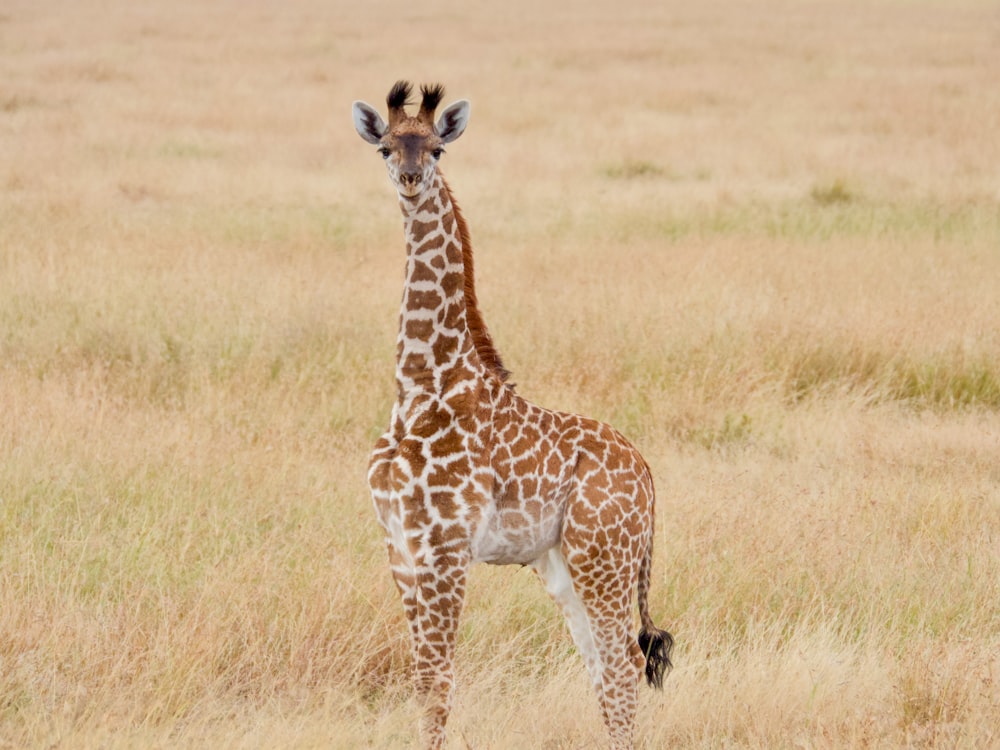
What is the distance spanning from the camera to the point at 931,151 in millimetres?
21047

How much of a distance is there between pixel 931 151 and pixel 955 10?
44057 mm

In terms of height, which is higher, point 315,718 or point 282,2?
point 282,2

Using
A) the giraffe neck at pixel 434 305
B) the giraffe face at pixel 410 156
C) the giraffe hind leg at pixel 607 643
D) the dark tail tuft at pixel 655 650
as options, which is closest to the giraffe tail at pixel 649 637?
the dark tail tuft at pixel 655 650

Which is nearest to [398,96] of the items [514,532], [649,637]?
[514,532]

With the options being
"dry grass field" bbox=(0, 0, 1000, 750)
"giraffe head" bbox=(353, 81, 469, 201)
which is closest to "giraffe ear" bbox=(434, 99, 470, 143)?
"giraffe head" bbox=(353, 81, 469, 201)

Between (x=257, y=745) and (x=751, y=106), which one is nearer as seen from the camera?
(x=257, y=745)

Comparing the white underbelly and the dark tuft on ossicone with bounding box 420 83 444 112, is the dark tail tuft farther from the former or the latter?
the dark tuft on ossicone with bounding box 420 83 444 112

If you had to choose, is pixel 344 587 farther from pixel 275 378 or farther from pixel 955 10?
pixel 955 10

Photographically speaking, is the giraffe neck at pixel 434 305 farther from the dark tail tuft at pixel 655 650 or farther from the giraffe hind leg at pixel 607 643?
the dark tail tuft at pixel 655 650

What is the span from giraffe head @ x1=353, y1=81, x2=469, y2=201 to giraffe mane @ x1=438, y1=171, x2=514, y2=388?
0.50 ft

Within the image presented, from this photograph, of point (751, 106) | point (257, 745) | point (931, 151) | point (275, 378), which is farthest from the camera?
point (751, 106)

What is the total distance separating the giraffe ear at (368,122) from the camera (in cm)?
451

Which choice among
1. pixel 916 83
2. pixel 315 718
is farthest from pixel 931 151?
pixel 315 718

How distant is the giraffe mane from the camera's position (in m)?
4.50
